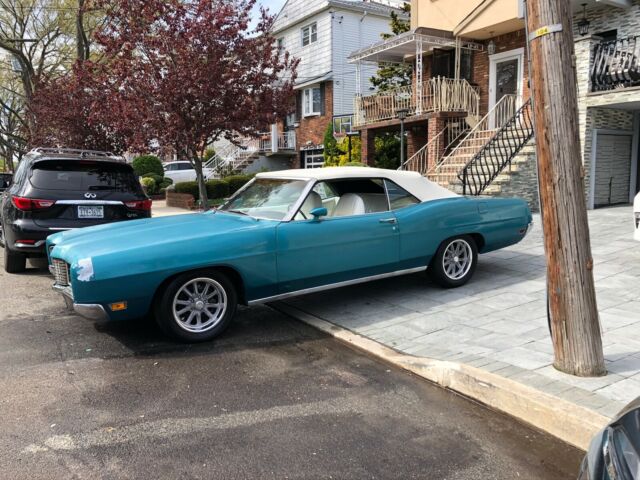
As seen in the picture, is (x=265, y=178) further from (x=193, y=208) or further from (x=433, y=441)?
(x=193, y=208)

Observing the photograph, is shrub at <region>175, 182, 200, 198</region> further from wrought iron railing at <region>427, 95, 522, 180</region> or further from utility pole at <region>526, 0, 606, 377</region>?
utility pole at <region>526, 0, 606, 377</region>

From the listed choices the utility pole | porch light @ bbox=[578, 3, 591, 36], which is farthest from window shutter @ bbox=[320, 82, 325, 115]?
the utility pole

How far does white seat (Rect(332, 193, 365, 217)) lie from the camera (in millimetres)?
5949

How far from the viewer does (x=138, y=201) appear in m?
7.81

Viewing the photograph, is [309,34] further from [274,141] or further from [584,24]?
[584,24]

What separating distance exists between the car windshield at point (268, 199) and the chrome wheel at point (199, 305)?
3.31 ft

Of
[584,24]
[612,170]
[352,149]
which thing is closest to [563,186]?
[612,170]

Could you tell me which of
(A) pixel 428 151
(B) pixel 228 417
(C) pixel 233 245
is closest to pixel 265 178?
(C) pixel 233 245

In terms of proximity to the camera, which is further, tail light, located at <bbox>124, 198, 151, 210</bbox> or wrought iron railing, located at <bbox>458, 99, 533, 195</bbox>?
wrought iron railing, located at <bbox>458, 99, 533, 195</bbox>

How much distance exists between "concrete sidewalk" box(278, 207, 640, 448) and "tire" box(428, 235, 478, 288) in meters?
0.16

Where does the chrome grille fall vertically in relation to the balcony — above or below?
below

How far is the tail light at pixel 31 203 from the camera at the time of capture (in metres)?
7.20

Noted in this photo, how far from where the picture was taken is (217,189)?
69.5 feet

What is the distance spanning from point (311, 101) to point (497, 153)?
15177 millimetres
